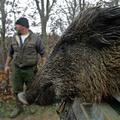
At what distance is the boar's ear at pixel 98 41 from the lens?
106 inches

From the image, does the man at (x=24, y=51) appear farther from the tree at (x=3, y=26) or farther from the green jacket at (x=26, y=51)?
the tree at (x=3, y=26)

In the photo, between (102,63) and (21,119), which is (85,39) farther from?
(21,119)

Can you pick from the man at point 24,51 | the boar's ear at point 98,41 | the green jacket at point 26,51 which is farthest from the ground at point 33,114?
the boar's ear at point 98,41

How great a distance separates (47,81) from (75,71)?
0.25 metres

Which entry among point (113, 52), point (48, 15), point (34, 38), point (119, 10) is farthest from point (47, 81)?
point (48, 15)

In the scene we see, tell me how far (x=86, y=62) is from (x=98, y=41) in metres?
0.19

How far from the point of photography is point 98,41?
2.74 m

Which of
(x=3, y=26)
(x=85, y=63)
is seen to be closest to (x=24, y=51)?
(x=3, y=26)

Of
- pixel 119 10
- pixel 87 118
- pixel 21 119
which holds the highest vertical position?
pixel 119 10

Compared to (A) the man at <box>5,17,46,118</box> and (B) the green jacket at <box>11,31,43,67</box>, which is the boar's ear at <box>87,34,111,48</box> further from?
(B) the green jacket at <box>11,31,43,67</box>

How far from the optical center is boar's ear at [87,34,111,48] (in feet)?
8.82

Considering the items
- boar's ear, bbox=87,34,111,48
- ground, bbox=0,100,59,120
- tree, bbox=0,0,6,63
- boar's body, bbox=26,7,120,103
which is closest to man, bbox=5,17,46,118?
ground, bbox=0,100,59,120

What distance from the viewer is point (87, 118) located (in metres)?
2.13

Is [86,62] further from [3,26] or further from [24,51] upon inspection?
[3,26]
